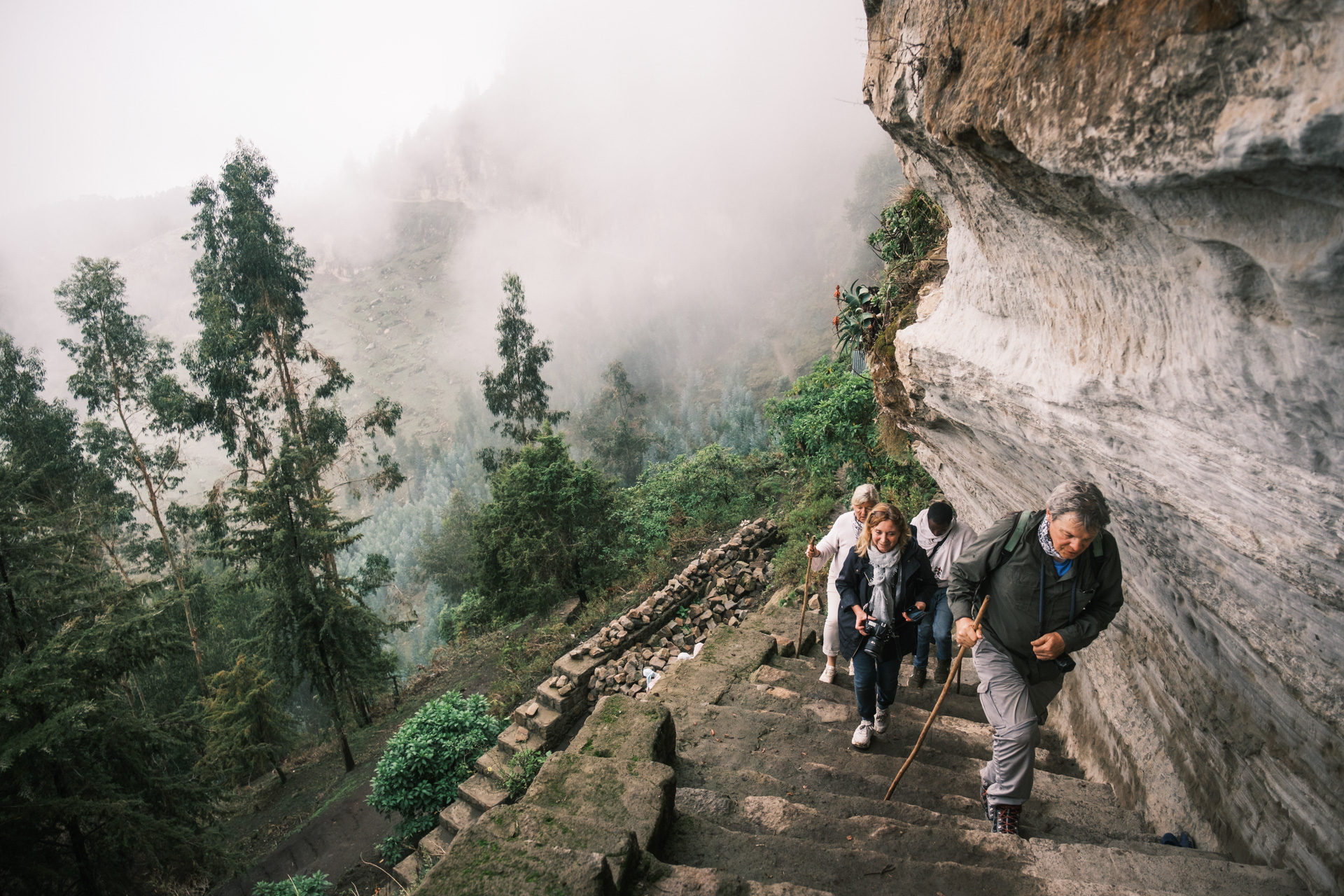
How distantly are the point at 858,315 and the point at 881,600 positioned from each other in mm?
3621

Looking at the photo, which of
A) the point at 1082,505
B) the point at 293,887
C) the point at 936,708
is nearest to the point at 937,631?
the point at 936,708

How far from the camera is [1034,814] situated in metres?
2.98

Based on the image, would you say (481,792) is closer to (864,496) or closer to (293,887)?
(293,887)

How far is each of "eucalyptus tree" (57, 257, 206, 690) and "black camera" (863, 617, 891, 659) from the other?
17.6 m

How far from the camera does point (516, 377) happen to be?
20.4 meters

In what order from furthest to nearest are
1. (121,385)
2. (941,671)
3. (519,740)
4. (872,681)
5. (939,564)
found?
(121,385) < (519,740) < (941,671) < (939,564) < (872,681)

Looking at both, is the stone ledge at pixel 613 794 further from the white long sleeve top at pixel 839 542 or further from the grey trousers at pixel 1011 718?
the white long sleeve top at pixel 839 542

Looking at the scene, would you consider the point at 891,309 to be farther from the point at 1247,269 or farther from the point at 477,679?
the point at 477,679

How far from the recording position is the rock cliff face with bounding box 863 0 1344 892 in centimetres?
142

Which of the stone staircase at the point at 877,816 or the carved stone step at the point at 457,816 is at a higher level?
the stone staircase at the point at 877,816

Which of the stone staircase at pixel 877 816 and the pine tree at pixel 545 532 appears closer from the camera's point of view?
the stone staircase at pixel 877 816

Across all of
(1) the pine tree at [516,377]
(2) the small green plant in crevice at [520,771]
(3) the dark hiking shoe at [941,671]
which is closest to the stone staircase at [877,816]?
(3) the dark hiking shoe at [941,671]

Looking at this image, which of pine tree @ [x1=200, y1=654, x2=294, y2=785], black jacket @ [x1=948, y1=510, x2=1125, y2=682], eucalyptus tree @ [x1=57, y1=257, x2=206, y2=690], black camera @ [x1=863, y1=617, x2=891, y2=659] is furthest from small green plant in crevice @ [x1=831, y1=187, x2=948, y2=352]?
eucalyptus tree @ [x1=57, y1=257, x2=206, y2=690]

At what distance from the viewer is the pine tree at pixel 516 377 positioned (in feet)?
64.8
